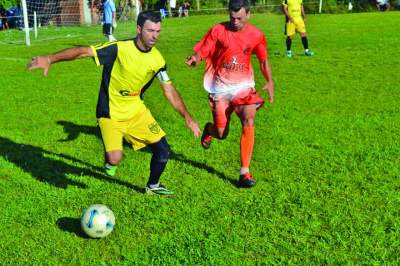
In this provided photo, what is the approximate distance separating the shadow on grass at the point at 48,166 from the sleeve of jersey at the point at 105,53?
1.60 metres

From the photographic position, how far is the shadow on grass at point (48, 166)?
19.9 feet

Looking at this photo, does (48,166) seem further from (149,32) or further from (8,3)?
(8,3)

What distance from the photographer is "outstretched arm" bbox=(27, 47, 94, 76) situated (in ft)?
14.4

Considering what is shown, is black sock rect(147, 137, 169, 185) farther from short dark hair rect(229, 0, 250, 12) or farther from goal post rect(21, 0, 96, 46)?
goal post rect(21, 0, 96, 46)

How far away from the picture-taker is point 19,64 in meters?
16.7

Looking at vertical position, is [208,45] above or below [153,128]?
above

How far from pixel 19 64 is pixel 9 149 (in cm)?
1020

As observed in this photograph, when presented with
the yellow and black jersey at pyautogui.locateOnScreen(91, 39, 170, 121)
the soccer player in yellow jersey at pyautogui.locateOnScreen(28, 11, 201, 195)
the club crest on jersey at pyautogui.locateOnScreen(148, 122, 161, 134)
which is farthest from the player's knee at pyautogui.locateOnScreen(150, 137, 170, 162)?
the yellow and black jersey at pyautogui.locateOnScreen(91, 39, 170, 121)

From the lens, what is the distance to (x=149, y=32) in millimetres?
4824

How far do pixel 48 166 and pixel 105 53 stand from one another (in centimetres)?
233

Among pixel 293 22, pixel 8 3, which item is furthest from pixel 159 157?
pixel 8 3

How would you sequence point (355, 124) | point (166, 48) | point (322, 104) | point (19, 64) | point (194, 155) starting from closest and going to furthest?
point (194, 155) < point (355, 124) < point (322, 104) < point (19, 64) < point (166, 48)

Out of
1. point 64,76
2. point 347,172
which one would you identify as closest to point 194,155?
point 347,172

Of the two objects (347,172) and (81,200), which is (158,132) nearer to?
(81,200)
